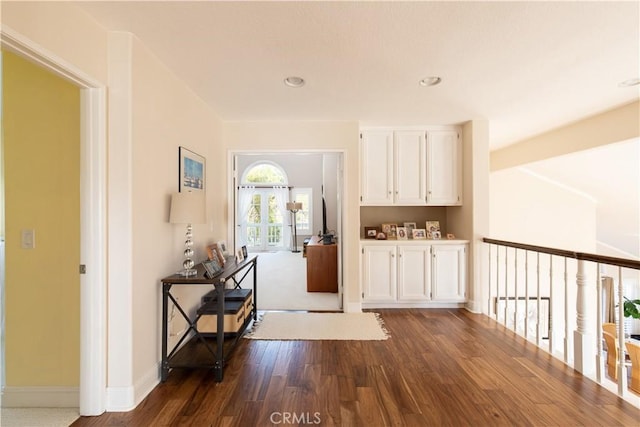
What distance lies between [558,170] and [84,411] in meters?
6.97

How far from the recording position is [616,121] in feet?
10.1

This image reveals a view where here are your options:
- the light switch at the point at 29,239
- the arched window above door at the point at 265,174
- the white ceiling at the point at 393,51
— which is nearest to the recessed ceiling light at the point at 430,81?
the white ceiling at the point at 393,51

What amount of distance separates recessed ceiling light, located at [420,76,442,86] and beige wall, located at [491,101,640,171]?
84.8 inches

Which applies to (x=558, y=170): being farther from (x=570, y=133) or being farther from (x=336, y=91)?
(x=336, y=91)

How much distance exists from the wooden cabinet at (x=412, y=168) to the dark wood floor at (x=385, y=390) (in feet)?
5.82

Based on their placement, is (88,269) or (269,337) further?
(269,337)

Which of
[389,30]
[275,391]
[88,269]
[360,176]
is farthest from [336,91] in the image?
[275,391]

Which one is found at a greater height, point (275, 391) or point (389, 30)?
point (389, 30)

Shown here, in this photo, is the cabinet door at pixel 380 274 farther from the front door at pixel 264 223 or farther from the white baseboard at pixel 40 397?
the front door at pixel 264 223

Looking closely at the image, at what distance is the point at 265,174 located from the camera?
9133mm

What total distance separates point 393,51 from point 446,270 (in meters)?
2.72

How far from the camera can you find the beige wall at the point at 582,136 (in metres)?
2.96

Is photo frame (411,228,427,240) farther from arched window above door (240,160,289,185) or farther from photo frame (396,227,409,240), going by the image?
arched window above door (240,160,289,185)

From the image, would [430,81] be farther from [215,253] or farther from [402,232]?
[215,253]
